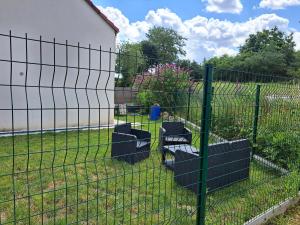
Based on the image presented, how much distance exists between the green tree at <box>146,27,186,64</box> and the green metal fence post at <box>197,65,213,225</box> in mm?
54008

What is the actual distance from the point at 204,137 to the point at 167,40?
5539cm

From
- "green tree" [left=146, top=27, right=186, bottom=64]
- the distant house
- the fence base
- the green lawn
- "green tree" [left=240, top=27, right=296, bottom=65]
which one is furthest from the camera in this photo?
"green tree" [left=146, top=27, right=186, bottom=64]

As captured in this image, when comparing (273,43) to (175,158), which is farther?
(273,43)

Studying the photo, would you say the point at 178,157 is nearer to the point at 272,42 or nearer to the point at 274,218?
the point at 274,218

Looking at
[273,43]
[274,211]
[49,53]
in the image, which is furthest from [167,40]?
[274,211]

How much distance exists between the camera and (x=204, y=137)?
291cm

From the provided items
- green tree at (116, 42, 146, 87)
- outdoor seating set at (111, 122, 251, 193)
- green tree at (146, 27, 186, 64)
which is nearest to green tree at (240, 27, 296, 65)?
green tree at (146, 27, 186, 64)

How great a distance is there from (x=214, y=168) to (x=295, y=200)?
1.43m

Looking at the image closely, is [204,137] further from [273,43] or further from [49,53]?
[273,43]

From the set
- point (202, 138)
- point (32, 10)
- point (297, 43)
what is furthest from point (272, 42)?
point (202, 138)

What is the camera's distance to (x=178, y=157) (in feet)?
15.2

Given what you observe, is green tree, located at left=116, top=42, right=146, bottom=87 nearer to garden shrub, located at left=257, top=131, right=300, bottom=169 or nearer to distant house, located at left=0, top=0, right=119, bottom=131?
garden shrub, located at left=257, top=131, right=300, bottom=169

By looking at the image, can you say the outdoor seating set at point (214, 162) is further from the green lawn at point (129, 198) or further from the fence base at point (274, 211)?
the fence base at point (274, 211)

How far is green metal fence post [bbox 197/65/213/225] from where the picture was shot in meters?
2.84
